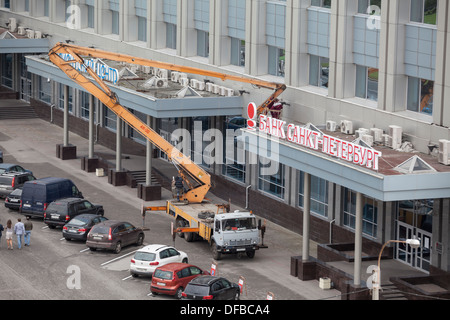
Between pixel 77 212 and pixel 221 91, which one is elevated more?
pixel 221 91

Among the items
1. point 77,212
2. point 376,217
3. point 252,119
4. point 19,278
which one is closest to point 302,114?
point 252,119

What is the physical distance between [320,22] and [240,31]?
8852mm

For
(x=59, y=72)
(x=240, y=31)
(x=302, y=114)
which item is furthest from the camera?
(x=59, y=72)

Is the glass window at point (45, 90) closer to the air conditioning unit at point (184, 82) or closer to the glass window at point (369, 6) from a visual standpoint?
the air conditioning unit at point (184, 82)

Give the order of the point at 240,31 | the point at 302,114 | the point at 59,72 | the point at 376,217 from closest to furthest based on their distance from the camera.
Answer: the point at 376,217 → the point at 302,114 → the point at 240,31 → the point at 59,72

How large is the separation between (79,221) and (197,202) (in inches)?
272

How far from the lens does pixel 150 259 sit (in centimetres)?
5003

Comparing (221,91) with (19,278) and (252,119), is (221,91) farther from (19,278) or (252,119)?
(19,278)

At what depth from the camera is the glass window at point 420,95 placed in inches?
1977

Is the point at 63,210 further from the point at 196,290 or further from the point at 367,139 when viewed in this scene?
the point at 367,139

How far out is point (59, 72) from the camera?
75312mm

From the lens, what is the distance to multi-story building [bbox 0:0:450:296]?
156 ft

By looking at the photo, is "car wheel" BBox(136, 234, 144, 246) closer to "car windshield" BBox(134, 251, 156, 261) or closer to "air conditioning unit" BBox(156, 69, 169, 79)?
"car windshield" BBox(134, 251, 156, 261)

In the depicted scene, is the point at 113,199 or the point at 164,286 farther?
the point at 113,199
